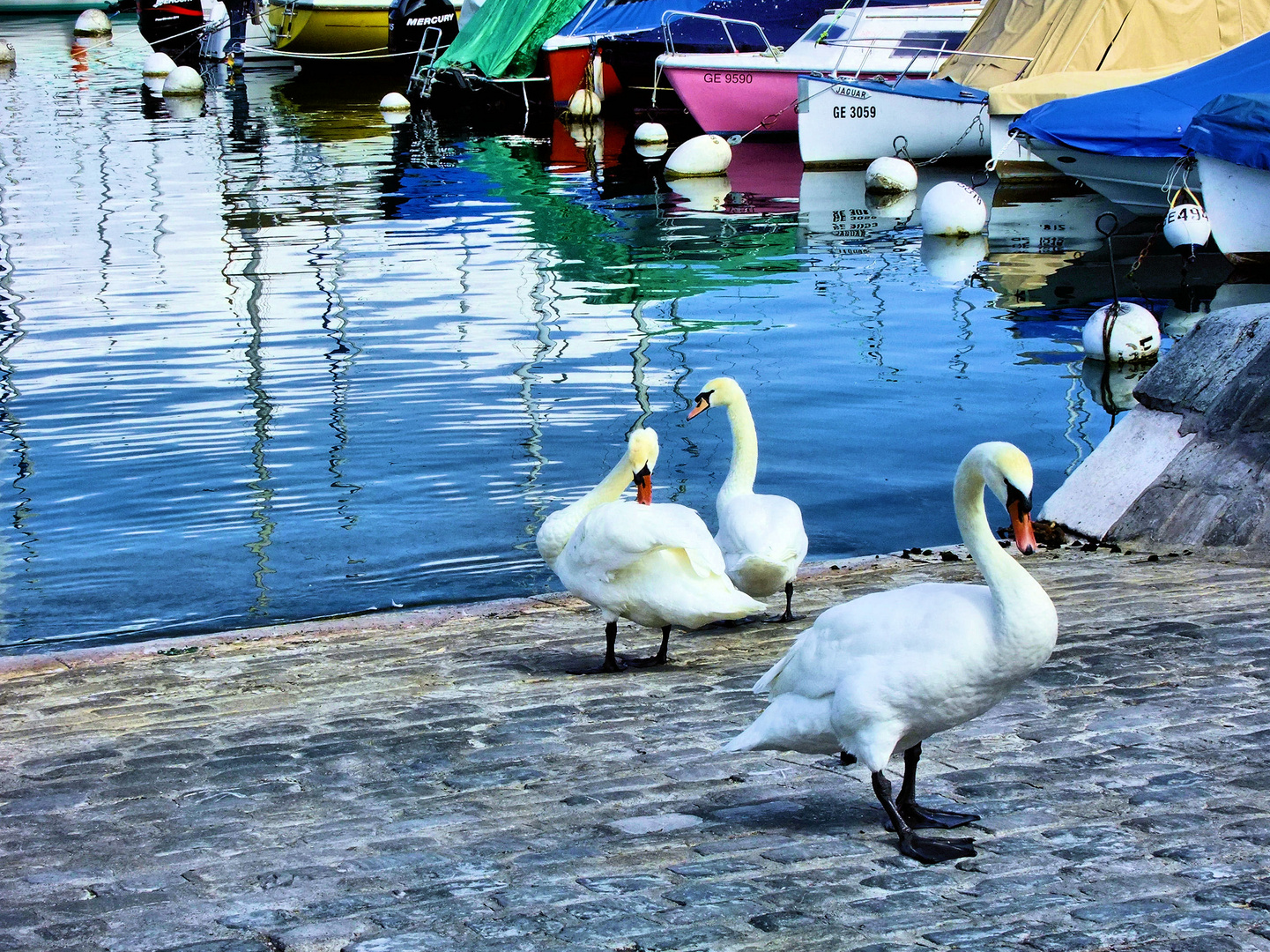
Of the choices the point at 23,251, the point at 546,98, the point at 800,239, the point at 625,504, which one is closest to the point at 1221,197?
the point at 800,239

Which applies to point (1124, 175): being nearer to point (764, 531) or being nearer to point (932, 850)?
point (764, 531)

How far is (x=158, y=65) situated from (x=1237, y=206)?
116 feet

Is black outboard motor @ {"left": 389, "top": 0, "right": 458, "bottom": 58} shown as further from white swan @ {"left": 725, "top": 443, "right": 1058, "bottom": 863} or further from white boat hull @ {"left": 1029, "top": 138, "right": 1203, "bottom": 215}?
white swan @ {"left": 725, "top": 443, "right": 1058, "bottom": 863}

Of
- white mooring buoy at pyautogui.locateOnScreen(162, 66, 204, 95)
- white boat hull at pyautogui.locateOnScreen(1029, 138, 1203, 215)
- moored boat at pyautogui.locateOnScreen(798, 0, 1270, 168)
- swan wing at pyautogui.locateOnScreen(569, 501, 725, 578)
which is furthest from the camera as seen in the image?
white mooring buoy at pyautogui.locateOnScreen(162, 66, 204, 95)

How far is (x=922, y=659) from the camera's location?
12.8 feet

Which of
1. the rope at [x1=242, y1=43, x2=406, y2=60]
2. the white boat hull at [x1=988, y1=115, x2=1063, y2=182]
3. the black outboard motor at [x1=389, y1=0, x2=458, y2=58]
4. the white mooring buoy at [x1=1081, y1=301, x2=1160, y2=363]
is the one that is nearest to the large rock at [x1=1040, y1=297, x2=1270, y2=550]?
the white mooring buoy at [x1=1081, y1=301, x2=1160, y2=363]

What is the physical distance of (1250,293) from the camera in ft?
56.0

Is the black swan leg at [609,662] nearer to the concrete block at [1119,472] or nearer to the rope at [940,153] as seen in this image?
the concrete block at [1119,472]

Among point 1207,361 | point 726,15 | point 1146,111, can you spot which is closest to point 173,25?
point 726,15

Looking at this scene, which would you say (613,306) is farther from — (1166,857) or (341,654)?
(1166,857)

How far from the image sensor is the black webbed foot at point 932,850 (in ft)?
13.2

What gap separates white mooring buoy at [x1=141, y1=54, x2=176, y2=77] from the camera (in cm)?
4481

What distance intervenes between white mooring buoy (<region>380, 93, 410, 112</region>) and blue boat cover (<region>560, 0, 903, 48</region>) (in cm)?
464

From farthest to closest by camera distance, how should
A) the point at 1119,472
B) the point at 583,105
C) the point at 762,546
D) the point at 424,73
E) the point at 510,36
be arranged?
the point at 424,73 → the point at 510,36 → the point at 583,105 → the point at 1119,472 → the point at 762,546
